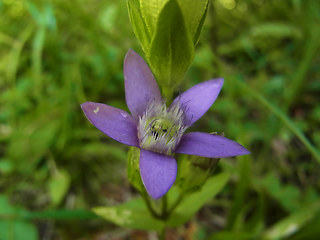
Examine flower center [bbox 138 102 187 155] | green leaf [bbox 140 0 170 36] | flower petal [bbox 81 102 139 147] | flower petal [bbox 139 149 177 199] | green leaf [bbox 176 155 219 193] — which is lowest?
green leaf [bbox 176 155 219 193]

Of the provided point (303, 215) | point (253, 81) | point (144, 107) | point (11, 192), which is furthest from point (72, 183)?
point (253, 81)

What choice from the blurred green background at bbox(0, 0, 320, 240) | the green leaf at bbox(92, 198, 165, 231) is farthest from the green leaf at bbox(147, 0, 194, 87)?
the green leaf at bbox(92, 198, 165, 231)

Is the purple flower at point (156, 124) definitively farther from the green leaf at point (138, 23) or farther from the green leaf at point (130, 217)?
the green leaf at point (130, 217)

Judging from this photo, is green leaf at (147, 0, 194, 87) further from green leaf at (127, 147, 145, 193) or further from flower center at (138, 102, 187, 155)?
green leaf at (127, 147, 145, 193)

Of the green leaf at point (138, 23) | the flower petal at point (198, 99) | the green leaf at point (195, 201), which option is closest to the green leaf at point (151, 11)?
the green leaf at point (138, 23)

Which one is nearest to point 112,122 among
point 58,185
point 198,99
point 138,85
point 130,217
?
point 138,85
